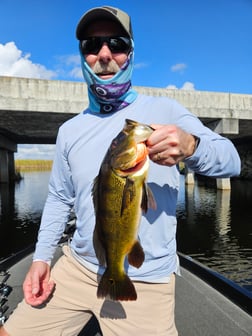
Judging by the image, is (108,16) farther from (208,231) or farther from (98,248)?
(208,231)

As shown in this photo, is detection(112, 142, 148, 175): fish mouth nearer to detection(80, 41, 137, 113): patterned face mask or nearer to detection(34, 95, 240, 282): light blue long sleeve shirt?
detection(34, 95, 240, 282): light blue long sleeve shirt

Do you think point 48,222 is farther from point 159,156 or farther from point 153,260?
point 159,156

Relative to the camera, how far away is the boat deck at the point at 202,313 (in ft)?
10.9

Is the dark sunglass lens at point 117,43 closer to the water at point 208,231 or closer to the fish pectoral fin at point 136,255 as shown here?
the fish pectoral fin at point 136,255

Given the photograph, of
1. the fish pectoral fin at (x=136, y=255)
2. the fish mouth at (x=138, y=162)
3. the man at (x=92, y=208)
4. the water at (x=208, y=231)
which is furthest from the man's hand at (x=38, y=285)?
the water at (x=208, y=231)

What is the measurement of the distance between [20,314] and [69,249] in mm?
553

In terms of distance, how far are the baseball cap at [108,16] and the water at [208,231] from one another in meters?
7.22

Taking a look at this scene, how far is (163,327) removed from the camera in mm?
1887

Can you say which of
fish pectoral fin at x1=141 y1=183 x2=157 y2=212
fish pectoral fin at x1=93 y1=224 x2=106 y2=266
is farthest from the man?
fish pectoral fin at x1=141 y1=183 x2=157 y2=212

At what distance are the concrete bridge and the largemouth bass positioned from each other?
1847 cm

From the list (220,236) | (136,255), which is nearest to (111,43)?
(136,255)

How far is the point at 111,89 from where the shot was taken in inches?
85.6

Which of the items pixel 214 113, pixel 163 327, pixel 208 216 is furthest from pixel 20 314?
pixel 214 113

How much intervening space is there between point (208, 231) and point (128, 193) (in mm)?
12802
